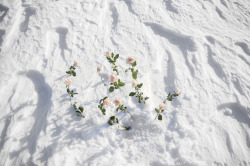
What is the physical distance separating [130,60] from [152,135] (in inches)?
31.2

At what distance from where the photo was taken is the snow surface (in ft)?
4.75

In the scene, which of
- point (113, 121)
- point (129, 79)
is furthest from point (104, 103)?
point (129, 79)

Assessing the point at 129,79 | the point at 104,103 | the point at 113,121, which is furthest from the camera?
the point at 129,79

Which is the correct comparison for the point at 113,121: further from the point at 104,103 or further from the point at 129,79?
the point at 129,79

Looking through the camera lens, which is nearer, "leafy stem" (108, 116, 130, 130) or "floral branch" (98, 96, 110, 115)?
"floral branch" (98, 96, 110, 115)

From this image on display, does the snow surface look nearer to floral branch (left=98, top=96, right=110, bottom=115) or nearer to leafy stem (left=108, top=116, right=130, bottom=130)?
leafy stem (left=108, top=116, right=130, bottom=130)

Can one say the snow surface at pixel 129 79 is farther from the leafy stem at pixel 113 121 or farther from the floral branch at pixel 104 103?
the floral branch at pixel 104 103

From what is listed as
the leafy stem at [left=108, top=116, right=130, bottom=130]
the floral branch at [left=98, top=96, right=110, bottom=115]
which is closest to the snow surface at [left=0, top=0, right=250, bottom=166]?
the leafy stem at [left=108, top=116, right=130, bottom=130]

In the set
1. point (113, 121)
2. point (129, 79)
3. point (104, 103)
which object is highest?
point (104, 103)

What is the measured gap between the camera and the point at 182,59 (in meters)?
2.01

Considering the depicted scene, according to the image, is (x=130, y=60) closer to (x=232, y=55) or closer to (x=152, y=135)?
(x=152, y=135)

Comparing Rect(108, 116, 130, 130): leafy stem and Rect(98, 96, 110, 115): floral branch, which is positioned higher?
Rect(98, 96, 110, 115): floral branch

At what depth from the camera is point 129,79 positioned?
1885 mm

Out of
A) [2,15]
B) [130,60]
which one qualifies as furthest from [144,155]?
[2,15]
